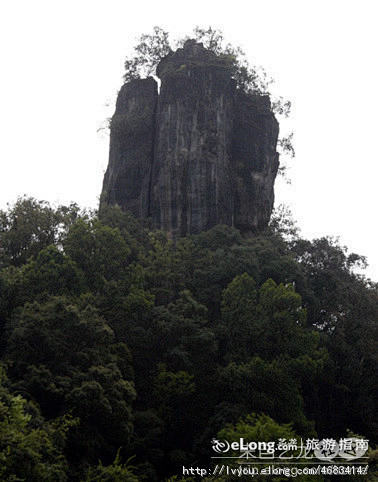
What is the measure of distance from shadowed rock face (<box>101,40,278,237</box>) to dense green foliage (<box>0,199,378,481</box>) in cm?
375

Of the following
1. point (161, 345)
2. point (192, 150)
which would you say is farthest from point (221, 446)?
point (192, 150)

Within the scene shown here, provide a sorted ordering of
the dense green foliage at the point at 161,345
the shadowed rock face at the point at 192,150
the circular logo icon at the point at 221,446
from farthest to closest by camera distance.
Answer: the shadowed rock face at the point at 192,150 < the circular logo icon at the point at 221,446 < the dense green foliage at the point at 161,345

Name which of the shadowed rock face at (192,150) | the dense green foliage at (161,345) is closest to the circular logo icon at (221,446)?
the dense green foliage at (161,345)

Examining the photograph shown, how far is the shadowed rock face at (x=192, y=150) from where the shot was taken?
30.4 meters

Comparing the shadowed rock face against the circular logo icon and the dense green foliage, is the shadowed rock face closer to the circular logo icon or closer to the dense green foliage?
the dense green foliage

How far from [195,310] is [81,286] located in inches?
175

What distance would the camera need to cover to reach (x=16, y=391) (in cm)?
1395

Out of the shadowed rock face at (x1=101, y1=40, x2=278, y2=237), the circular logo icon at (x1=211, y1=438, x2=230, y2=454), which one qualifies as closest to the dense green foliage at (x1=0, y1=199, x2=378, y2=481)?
the circular logo icon at (x1=211, y1=438, x2=230, y2=454)

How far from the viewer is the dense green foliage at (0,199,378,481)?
1502 cm

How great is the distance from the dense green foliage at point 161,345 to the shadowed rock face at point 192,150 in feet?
12.3

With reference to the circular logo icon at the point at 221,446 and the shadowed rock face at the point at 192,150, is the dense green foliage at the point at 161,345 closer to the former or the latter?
the circular logo icon at the point at 221,446

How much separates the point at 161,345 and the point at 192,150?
552 inches

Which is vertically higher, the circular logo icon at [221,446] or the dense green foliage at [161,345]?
the dense green foliage at [161,345]

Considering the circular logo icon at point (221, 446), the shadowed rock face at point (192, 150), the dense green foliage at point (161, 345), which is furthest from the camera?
the shadowed rock face at point (192, 150)
